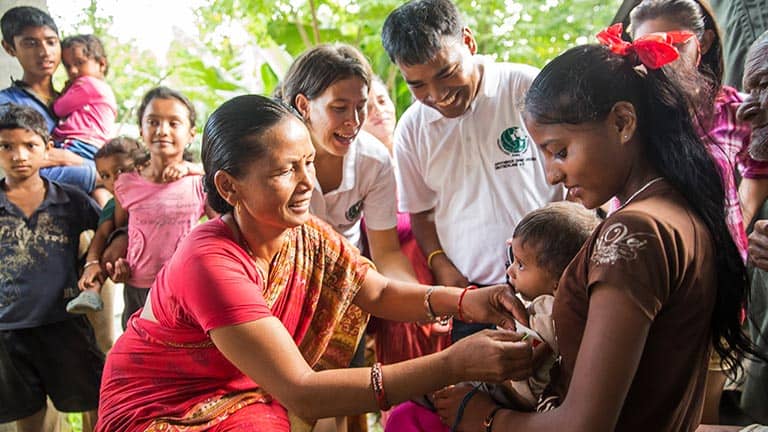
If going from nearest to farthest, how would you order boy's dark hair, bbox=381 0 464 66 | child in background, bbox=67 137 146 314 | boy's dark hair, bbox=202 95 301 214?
1. boy's dark hair, bbox=202 95 301 214
2. boy's dark hair, bbox=381 0 464 66
3. child in background, bbox=67 137 146 314

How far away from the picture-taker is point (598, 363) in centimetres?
124

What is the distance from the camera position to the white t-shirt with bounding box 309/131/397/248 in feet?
8.59

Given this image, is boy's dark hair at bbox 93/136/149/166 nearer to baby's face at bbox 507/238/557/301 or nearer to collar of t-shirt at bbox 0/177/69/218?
collar of t-shirt at bbox 0/177/69/218

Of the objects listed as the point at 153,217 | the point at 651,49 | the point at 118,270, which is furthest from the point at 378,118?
the point at 651,49

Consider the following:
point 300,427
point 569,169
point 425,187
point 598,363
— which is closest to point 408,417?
point 300,427

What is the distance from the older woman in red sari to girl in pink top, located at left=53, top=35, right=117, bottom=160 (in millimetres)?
1898

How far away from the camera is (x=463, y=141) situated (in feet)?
8.27

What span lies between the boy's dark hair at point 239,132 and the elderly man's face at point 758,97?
4.39ft

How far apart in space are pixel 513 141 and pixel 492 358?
115cm

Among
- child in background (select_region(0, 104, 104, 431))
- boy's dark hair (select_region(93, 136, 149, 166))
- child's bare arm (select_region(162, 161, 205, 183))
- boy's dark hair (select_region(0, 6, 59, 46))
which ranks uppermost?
boy's dark hair (select_region(0, 6, 59, 46))

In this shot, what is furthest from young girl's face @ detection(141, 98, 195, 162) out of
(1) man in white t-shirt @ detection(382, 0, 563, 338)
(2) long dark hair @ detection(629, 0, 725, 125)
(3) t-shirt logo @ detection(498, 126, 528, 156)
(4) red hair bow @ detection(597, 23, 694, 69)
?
(4) red hair bow @ detection(597, 23, 694, 69)

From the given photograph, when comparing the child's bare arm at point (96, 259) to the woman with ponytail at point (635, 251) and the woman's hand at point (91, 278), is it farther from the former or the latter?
the woman with ponytail at point (635, 251)

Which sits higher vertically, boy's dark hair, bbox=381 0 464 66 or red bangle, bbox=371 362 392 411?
boy's dark hair, bbox=381 0 464 66

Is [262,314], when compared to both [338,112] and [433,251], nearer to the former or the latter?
[338,112]
